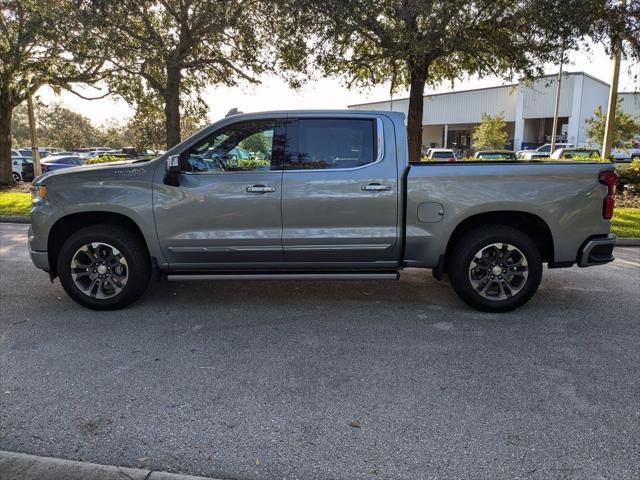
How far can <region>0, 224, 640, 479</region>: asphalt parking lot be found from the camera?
278 cm

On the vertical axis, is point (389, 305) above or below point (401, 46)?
below

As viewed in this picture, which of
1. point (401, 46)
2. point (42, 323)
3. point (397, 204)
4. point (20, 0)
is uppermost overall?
point (20, 0)

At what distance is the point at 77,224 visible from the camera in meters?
5.29

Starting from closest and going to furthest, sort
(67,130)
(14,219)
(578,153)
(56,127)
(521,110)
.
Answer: (14,219), (578,153), (521,110), (67,130), (56,127)

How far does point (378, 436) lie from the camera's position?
2963 mm

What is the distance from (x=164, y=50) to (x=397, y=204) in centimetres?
1031

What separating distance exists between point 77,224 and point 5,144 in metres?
17.5

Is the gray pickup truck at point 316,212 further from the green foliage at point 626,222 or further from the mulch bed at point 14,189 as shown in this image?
the mulch bed at point 14,189

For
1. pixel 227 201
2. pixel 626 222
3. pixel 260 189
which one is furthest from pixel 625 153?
pixel 227 201

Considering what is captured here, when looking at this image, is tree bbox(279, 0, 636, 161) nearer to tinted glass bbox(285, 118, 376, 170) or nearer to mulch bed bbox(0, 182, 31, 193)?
tinted glass bbox(285, 118, 376, 170)

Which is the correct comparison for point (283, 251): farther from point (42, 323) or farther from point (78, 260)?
point (42, 323)

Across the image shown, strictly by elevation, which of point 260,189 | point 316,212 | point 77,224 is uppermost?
point 260,189

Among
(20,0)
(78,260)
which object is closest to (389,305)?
→ (78,260)

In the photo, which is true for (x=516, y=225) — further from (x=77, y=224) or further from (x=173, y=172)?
(x=77, y=224)
